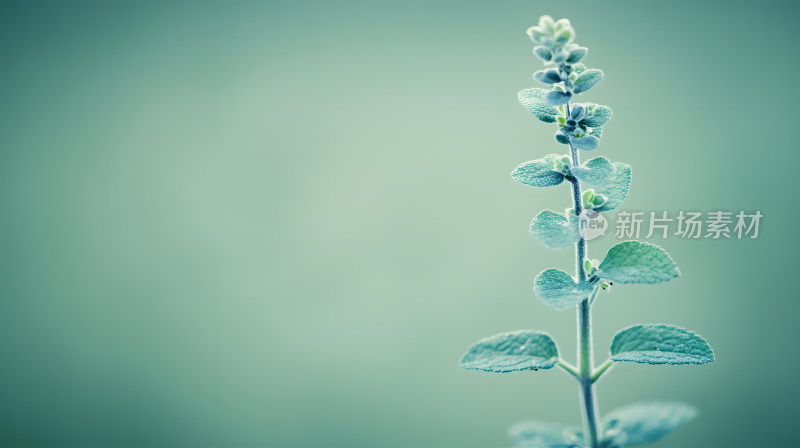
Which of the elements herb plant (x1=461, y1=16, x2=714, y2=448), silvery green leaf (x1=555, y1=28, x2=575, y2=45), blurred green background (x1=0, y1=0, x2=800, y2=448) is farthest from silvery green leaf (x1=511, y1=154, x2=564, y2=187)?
blurred green background (x1=0, y1=0, x2=800, y2=448)

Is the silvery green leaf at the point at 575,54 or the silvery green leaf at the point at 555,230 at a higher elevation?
the silvery green leaf at the point at 575,54

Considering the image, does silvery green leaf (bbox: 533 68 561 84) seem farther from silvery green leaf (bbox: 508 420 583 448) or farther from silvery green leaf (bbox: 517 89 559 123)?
silvery green leaf (bbox: 508 420 583 448)

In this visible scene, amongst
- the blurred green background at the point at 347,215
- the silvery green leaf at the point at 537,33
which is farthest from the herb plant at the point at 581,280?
the blurred green background at the point at 347,215

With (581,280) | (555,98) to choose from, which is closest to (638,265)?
(581,280)

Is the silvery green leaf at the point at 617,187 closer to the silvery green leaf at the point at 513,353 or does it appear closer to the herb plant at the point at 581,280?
the herb plant at the point at 581,280

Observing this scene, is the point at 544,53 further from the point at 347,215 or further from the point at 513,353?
the point at 347,215

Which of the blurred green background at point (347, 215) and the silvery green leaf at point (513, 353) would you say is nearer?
the silvery green leaf at point (513, 353)
